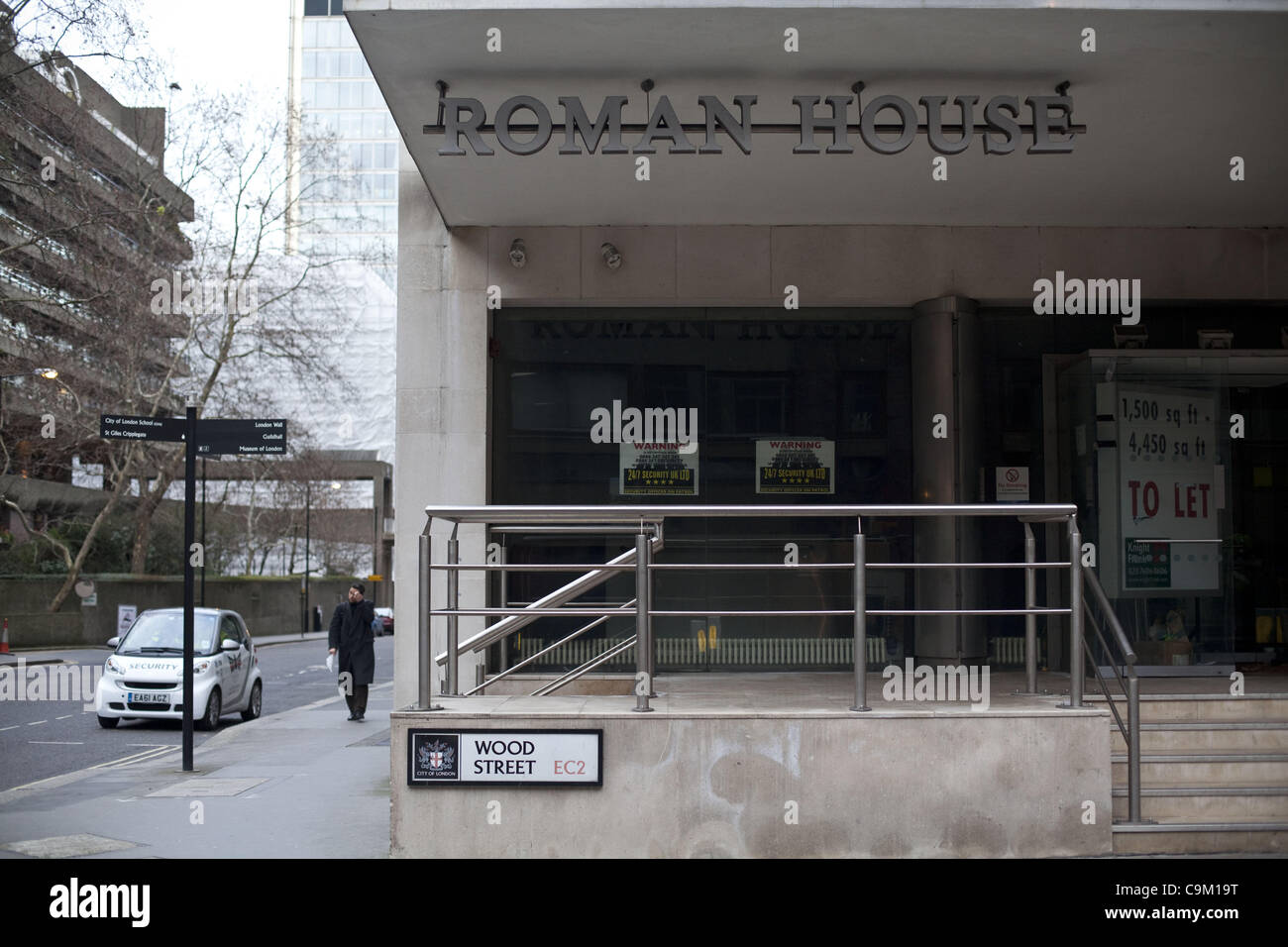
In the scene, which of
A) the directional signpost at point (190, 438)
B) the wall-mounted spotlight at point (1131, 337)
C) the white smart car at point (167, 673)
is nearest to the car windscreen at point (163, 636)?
the white smart car at point (167, 673)

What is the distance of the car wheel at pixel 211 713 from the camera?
17.3m

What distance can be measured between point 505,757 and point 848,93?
4855 mm

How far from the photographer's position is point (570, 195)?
1020cm

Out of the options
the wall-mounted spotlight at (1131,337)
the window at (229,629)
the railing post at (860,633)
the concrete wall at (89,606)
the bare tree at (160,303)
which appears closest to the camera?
the railing post at (860,633)

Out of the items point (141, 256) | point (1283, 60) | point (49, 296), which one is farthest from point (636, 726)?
point (141, 256)

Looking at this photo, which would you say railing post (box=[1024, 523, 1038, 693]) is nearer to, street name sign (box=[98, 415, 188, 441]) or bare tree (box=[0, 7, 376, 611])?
street name sign (box=[98, 415, 188, 441])

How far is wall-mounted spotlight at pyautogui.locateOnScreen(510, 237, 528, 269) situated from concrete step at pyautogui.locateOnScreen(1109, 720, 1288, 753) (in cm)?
616

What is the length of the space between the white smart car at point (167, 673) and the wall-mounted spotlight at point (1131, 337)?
12.4m

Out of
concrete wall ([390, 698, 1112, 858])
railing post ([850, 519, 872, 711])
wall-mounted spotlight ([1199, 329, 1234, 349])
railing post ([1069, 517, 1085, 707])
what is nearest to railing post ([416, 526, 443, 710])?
concrete wall ([390, 698, 1112, 858])

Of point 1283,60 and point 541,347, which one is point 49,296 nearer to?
point 541,347

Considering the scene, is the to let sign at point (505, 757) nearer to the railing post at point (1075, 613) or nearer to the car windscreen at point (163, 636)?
the railing post at point (1075, 613)

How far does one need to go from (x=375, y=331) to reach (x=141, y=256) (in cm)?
3582

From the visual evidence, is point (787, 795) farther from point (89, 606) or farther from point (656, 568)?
point (89, 606)

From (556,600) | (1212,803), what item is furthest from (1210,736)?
(556,600)
